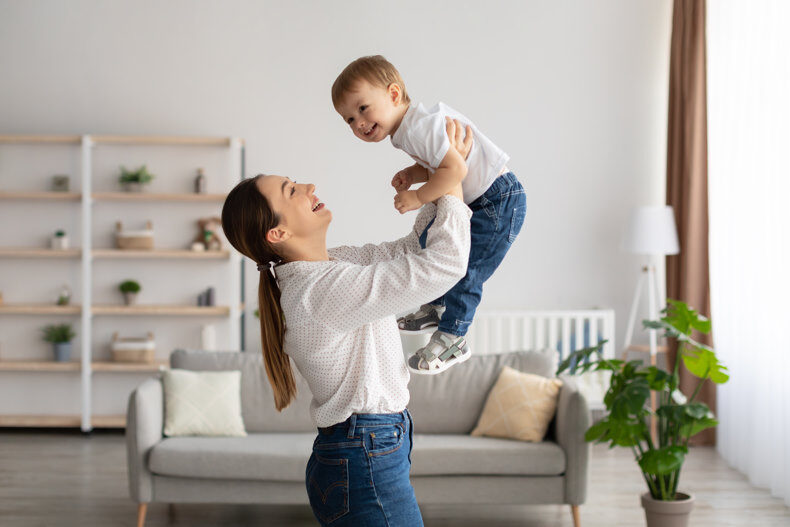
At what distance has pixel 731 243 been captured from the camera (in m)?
4.70

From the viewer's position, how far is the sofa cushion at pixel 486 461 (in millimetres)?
3486

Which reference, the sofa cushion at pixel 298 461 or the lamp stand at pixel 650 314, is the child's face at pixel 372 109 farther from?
the lamp stand at pixel 650 314

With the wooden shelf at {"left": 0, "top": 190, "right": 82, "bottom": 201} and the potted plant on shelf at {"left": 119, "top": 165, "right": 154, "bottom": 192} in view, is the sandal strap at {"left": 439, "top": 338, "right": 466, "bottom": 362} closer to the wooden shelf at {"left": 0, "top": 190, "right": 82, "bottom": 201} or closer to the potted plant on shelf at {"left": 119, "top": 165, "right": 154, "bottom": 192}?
the potted plant on shelf at {"left": 119, "top": 165, "right": 154, "bottom": 192}

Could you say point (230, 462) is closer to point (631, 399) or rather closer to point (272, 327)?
point (631, 399)

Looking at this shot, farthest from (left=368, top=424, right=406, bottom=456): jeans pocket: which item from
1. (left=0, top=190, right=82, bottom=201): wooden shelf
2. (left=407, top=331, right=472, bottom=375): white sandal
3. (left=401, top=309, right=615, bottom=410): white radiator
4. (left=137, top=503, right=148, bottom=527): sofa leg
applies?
(left=0, top=190, right=82, bottom=201): wooden shelf

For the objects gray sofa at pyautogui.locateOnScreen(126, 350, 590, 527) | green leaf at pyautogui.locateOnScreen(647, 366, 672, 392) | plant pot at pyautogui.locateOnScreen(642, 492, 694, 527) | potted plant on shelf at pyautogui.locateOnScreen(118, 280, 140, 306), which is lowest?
plant pot at pyautogui.locateOnScreen(642, 492, 694, 527)

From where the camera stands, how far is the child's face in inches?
58.8

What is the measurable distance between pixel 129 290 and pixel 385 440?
4.39m

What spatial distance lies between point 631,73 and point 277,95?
8.08 ft

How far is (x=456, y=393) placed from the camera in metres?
3.89

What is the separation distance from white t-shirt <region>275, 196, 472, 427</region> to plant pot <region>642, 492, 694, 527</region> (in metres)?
2.22

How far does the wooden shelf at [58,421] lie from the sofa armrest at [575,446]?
3161mm

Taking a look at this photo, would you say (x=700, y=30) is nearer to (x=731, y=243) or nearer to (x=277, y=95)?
(x=731, y=243)

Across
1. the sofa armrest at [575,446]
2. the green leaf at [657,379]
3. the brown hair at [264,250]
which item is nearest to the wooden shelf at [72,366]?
the sofa armrest at [575,446]
